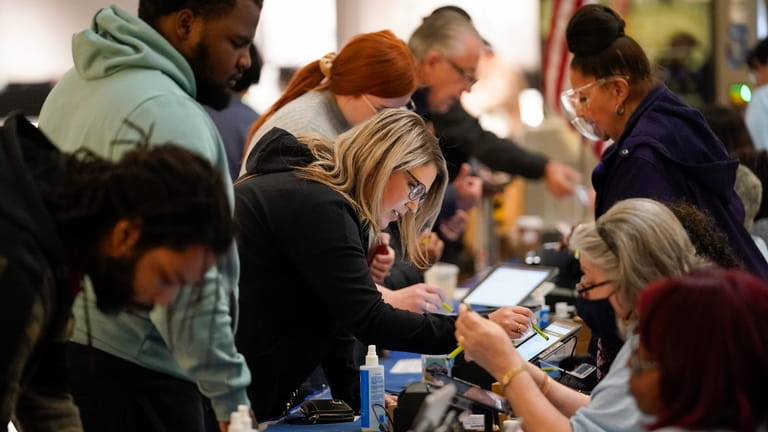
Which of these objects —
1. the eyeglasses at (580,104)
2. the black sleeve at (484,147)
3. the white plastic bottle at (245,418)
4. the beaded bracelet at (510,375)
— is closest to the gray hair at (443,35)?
the black sleeve at (484,147)

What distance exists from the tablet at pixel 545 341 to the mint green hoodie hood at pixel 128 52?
1.11 meters

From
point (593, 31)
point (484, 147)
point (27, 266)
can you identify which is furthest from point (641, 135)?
point (484, 147)

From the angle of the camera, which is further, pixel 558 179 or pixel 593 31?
pixel 558 179

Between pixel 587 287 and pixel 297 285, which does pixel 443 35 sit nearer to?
pixel 297 285

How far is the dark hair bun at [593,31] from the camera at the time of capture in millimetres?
3229

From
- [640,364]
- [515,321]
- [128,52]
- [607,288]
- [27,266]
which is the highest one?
[128,52]

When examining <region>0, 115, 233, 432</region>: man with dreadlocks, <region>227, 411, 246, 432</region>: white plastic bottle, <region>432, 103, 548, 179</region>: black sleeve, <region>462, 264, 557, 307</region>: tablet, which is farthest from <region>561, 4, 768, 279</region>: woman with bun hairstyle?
<region>432, 103, 548, 179</region>: black sleeve

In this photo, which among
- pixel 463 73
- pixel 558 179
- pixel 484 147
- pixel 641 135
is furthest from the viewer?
pixel 558 179

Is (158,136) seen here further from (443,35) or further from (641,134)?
(443,35)

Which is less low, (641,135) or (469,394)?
(641,135)

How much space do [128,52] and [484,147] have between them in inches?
145

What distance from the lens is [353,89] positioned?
3553mm

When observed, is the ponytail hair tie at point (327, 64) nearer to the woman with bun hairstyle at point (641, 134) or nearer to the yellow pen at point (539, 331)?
the woman with bun hairstyle at point (641, 134)

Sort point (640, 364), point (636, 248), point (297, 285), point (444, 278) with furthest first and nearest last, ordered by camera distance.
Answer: point (444, 278) → point (297, 285) → point (636, 248) → point (640, 364)
